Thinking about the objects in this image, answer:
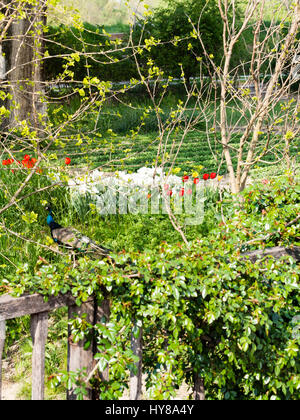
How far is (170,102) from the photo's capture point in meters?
15.3

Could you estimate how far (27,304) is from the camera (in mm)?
2012

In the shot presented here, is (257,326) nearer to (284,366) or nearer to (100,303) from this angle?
(284,366)

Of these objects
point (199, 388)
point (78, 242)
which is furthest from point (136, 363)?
point (78, 242)

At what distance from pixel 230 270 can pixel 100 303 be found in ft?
2.18

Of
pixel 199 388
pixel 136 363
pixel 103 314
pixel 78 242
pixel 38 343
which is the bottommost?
pixel 199 388

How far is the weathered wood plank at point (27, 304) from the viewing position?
6.44ft

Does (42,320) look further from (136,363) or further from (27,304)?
(136,363)

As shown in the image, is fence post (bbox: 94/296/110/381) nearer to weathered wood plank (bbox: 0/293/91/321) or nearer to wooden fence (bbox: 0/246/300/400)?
wooden fence (bbox: 0/246/300/400)

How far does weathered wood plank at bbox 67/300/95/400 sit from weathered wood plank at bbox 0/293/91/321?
9 cm

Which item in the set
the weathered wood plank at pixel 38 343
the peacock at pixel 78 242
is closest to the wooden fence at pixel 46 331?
the weathered wood plank at pixel 38 343

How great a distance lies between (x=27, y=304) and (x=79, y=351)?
0.37 meters

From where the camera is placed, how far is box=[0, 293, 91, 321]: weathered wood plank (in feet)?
6.44

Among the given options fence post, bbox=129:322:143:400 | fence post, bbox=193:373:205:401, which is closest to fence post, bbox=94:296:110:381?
fence post, bbox=129:322:143:400

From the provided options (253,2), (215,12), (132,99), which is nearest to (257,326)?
(253,2)
